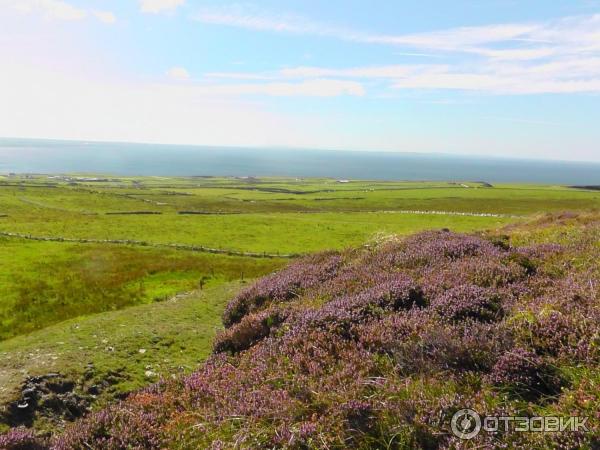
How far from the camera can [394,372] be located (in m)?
5.73

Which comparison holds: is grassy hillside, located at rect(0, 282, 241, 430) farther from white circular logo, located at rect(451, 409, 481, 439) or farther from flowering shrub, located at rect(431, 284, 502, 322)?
white circular logo, located at rect(451, 409, 481, 439)

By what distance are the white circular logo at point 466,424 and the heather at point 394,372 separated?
0.31 ft

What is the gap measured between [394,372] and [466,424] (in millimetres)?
1383

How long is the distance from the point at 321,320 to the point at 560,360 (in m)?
3.89

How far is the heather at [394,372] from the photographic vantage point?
470cm

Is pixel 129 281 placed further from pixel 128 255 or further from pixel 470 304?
pixel 470 304

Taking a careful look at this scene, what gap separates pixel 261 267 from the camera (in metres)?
37.0

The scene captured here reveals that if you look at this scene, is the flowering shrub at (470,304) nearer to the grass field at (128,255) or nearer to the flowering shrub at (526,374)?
the flowering shrub at (526,374)

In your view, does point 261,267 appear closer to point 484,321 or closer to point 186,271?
point 186,271

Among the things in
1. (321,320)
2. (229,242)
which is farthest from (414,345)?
(229,242)

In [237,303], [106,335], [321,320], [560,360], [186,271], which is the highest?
[560,360]

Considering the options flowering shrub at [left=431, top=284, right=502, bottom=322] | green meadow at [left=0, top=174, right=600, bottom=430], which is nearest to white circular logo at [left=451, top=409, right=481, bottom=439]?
flowering shrub at [left=431, top=284, right=502, bottom=322]

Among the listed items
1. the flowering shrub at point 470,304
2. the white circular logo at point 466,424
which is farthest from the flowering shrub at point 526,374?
the flowering shrub at point 470,304

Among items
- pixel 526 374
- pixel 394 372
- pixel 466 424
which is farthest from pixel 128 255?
pixel 466 424
